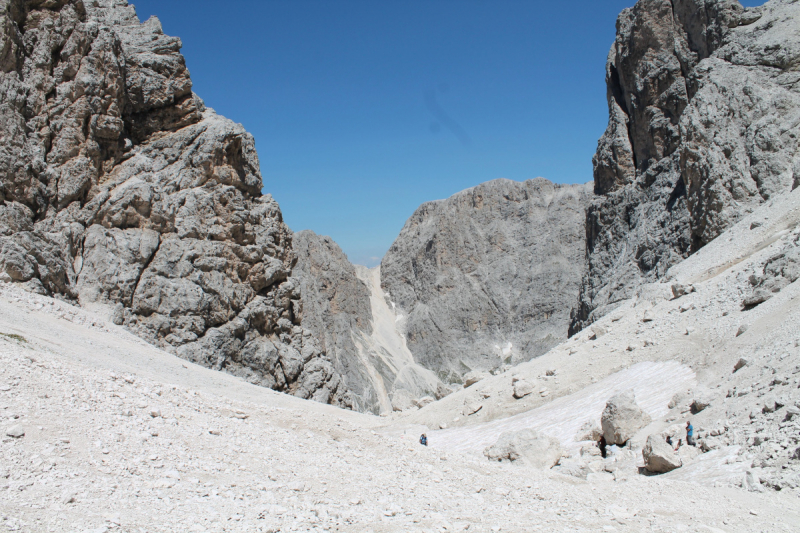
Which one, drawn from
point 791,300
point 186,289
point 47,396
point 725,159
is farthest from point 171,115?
point 725,159

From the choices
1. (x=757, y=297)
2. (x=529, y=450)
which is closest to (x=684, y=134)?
(x=757, y=297)

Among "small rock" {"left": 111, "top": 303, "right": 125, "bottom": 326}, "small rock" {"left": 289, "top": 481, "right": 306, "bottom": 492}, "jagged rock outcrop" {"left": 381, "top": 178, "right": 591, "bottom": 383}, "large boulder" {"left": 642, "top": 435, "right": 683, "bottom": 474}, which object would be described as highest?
"jagged rock outcrop" {"left": 381, "top": 178, "right": 591, "bottom": 383}

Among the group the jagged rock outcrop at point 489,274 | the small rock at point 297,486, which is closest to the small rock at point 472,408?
the small rock at point 297,486

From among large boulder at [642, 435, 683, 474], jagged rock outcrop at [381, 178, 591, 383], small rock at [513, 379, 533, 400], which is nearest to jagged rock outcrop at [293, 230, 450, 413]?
jagged rock outcrop at [381, 178, 591, 383]

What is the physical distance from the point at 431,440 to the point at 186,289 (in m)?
14.7

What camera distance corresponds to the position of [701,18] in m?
38.6

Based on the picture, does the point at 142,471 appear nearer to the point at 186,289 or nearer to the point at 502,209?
the point at 186,289

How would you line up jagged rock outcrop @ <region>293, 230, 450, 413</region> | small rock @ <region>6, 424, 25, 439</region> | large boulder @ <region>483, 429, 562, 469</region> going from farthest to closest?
1. jagged rock outcrop @ <region>293, 230, 450, 413</region>
2. large boulder @ <region>483, 429, 562, 469</region>
3. small rock @ <region>6, 424, 25, 439</region>

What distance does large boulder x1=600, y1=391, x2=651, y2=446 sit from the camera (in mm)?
12984

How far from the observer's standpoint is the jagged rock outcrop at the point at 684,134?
30.5 metres

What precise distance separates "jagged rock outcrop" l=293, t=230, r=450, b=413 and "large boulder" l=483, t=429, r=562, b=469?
153 ft

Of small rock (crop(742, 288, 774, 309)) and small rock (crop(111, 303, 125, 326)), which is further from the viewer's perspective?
small rock (crop(111, 303, 125, 326))

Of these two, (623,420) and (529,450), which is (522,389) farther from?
(529,450)

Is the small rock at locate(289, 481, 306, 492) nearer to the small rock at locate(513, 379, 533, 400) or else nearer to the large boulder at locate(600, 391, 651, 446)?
the large boulder at locate(600, 391, 651, 446)
